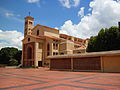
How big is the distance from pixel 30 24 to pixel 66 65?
4754 cm

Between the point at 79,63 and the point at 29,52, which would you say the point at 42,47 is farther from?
the point at 79,63

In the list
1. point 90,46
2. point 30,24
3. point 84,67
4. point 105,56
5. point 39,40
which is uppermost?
point 30,24

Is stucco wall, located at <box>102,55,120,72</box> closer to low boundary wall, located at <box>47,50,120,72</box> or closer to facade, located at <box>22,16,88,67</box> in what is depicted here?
low boundary wall, located at <box>47,50,120,72</box>

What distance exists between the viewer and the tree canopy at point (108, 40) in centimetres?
3019

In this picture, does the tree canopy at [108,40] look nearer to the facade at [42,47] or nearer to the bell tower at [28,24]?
the facade at [42,47]

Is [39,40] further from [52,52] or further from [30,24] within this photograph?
[30,24]

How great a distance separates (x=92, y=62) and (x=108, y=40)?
1283 cm

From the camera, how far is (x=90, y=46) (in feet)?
117

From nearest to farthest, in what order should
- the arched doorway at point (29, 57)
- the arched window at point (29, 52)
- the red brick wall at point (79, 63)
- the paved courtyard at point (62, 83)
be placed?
the paved courtyard at point (62, 83) < the red brick wall at point (79, 63) < the arched doorway at point (29, 57) < the arched window at point (29, 52)

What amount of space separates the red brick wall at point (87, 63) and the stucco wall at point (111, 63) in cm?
89

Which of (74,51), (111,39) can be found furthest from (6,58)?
(111,39)

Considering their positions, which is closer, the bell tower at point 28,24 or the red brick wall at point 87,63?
the red brick wall at point 87,63

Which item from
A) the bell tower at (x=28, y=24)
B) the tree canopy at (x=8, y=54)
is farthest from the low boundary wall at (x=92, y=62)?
the bell tower at (x=28, y=24)

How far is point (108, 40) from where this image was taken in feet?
103
